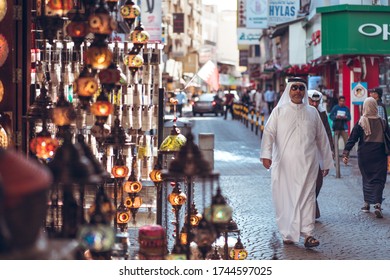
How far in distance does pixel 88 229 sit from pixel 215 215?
97cm

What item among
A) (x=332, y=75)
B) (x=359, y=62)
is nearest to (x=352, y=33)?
(x=359, y=62)

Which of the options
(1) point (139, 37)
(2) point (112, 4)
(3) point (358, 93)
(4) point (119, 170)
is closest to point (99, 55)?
(2) point (112, 4)

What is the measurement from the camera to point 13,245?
9.27 feet

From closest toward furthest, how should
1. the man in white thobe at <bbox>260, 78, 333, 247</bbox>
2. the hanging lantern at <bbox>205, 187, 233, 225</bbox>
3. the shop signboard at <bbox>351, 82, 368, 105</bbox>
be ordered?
the hanging lantern at <bbox>205, 187, 233, 225</bbox> < the man in white thobe at <bbox>260, 78, 333, 247</bbox> < the shop signboard at <bbox>351, 82, 368, 105</bbox>

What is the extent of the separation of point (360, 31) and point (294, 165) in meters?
17.0

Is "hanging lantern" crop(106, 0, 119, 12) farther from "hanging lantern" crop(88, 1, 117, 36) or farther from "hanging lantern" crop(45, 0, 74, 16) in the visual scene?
"hanging lantern" crop(88, 1, 117, 36)

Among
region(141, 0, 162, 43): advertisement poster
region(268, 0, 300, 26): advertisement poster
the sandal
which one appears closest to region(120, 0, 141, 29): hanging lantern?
the sandal

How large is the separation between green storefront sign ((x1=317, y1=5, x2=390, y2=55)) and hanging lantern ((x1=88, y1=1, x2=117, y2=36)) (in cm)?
2018

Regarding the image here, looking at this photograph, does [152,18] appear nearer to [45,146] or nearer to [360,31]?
[360,31]

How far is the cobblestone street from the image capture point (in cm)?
887

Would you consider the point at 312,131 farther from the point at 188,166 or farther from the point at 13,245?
the point at 13,245

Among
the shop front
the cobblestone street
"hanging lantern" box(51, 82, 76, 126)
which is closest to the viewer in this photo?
"hanging lantern" box(51, 82, 76, 126)

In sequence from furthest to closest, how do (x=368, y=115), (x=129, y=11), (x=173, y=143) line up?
1. (x=368, y=115)
2. (x=173, y=143)
3. (x=129, y=11)

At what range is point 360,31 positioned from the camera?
25.6 meters
